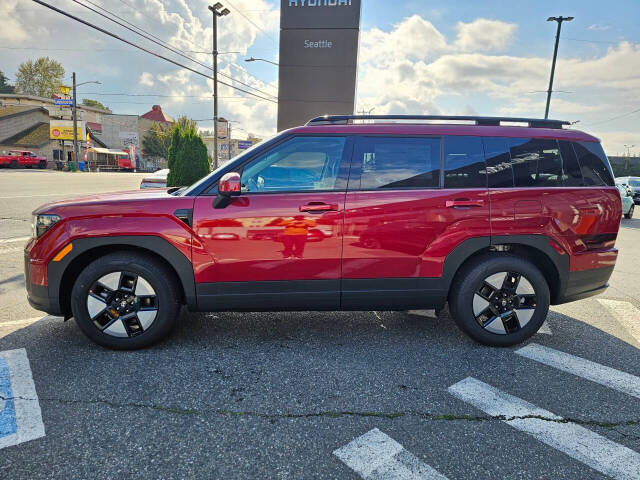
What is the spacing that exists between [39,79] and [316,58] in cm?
7959

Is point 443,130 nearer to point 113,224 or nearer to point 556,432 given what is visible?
point 556,432

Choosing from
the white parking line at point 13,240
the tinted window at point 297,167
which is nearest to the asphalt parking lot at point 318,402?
the tinted window at point 297,167

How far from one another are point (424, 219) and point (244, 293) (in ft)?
5.22

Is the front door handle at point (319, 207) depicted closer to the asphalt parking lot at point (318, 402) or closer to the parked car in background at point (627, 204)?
the asphalt parking lot at point (318, 402)

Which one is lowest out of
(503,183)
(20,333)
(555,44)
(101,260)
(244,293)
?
(20,333)

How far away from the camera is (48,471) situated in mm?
2117

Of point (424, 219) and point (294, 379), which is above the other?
point (424, 219)

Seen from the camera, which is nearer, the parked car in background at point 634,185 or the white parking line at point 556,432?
the white parking line at point 556,432

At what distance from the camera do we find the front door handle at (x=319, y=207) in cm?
344

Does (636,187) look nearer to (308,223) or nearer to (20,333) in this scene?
(308,223)

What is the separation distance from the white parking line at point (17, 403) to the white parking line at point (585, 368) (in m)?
3.58

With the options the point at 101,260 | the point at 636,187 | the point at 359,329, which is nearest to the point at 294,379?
the point at 359,329

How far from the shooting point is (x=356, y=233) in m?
3.48

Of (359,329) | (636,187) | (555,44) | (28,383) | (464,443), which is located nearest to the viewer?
(464,443)
